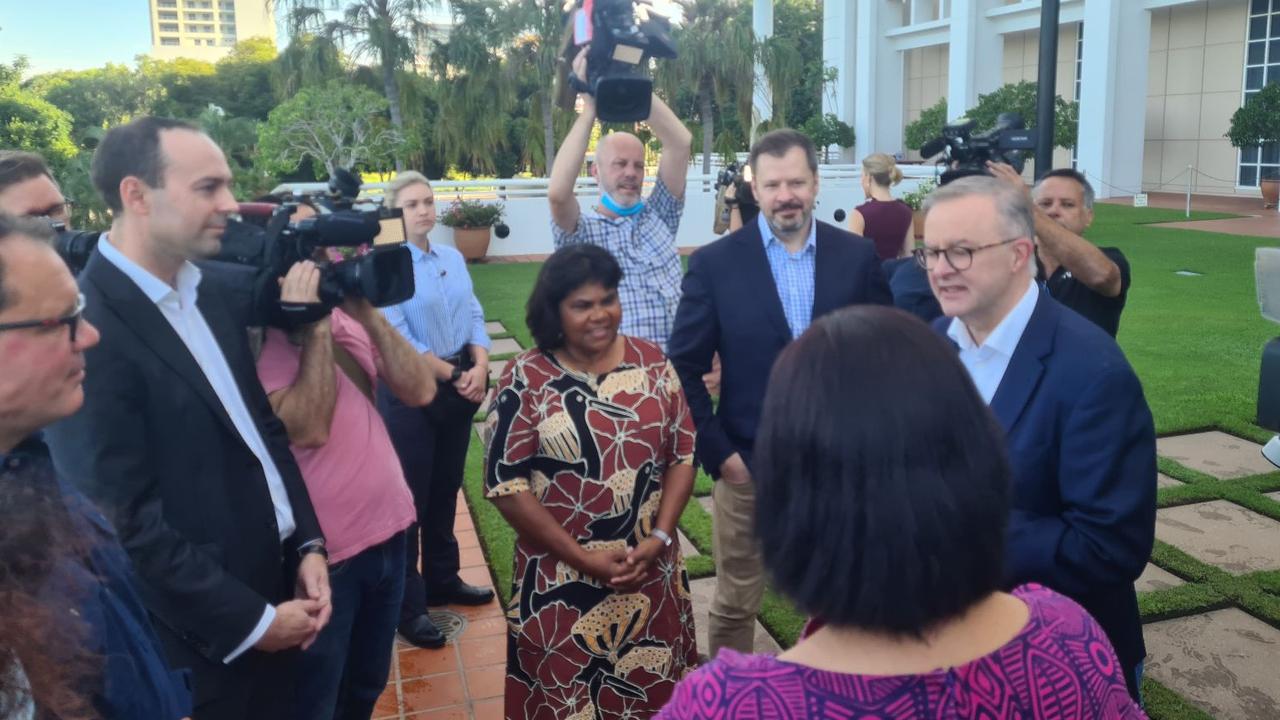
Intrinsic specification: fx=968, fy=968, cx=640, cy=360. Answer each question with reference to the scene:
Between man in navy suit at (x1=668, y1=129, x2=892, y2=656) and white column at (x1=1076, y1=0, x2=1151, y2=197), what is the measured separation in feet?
78.7

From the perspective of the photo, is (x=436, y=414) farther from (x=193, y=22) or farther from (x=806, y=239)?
(x=193, y=22)

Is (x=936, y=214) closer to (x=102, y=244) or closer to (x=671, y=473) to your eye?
(x=671, y=473)

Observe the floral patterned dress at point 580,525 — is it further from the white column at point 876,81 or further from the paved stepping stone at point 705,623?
the white column at point 876,81

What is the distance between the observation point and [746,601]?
3277mm

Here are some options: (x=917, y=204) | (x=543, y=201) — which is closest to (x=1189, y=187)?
(x=917, y=204)

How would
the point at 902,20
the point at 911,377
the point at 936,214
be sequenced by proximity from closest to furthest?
1. the point at 911,377
2. the point at 936,214
3. the point at 902,20

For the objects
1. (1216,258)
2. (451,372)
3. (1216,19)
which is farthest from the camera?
(1216,19)

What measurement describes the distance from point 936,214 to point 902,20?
3426 centimetres

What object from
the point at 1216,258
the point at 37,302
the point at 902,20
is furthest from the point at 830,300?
the point at 902,20

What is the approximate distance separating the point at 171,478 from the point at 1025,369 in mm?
1822

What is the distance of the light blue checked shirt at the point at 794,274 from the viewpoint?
10.7 ft

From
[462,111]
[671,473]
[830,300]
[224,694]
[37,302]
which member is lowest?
[224,694]

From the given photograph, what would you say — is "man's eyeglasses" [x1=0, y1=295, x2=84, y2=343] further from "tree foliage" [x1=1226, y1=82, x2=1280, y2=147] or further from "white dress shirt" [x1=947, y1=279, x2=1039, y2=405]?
"tree foliage" [x1=1226, y1=82, x2=1280, y2=147]

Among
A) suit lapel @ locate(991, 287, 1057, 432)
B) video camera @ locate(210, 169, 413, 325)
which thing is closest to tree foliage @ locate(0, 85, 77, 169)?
video camera @ locate(210, 169, 413, 325)
